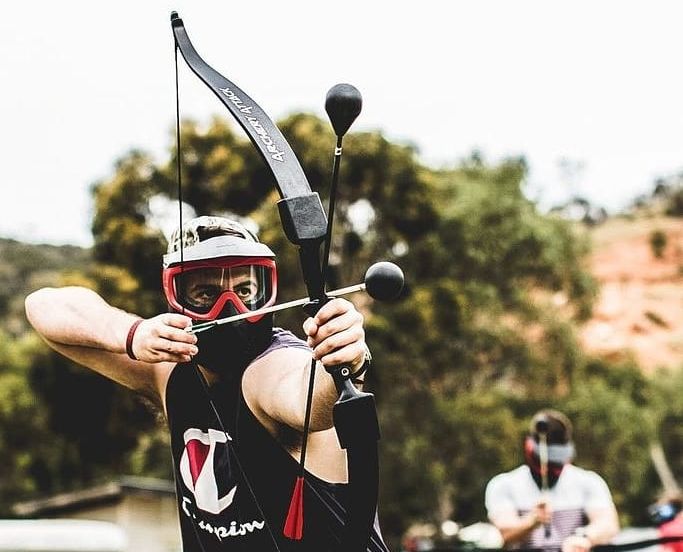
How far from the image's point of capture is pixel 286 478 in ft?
8.41

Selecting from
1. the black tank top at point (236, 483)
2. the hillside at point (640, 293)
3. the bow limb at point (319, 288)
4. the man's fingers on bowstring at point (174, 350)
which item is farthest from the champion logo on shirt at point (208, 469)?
the hillside at point (640, 293)

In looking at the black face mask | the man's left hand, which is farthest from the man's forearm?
the man's left hand

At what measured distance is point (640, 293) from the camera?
6812cm

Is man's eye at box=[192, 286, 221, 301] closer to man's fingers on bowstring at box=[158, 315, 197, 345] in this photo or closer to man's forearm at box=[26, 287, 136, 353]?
man's forearm at box=[26, 287, 136, 353]

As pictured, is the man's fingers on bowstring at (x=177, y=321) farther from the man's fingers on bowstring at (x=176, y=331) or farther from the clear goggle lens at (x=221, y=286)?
the clear goggle lens at (x=221, y=286)

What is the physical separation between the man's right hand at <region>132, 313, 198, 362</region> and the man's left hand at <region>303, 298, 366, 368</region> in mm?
439

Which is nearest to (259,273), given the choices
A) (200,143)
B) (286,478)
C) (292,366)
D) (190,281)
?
(190,281)

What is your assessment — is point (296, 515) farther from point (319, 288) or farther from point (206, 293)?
point (206, 293)

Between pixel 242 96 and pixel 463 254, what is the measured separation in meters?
20.3

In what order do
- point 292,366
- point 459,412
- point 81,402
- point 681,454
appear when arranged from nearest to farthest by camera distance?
Result: point 292,366
point 81,402
point 459,412
point 681,454

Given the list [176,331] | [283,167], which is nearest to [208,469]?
[176,331]

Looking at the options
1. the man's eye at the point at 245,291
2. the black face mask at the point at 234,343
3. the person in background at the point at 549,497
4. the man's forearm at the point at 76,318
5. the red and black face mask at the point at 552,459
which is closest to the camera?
the black face mask at the point at 234,343

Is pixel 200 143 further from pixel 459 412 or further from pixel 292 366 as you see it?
pixel 292 366

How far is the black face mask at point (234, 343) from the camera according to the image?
2.69 meters
